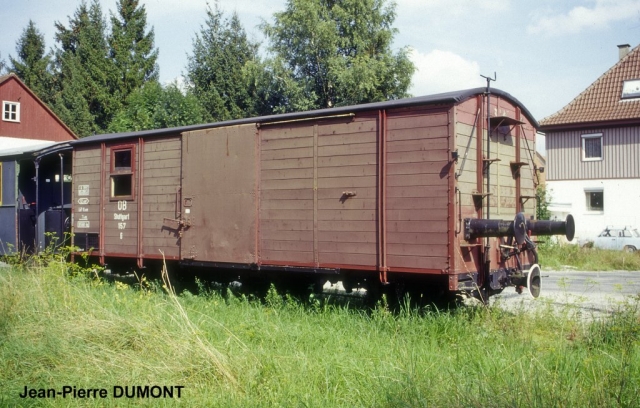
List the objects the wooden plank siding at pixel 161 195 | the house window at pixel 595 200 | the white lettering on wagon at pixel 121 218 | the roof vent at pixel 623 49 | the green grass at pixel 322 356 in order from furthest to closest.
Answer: the roof vent at pixel 623 49, the house window at pixel 595 200, the white lettering on wagon at pixel 121 218, the wooden plank siding at pixel 161 195, the green grass at pixel 322 356

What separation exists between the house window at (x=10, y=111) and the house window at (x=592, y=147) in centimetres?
2897

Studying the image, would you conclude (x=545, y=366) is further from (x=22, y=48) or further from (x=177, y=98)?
(x=22, y=48)

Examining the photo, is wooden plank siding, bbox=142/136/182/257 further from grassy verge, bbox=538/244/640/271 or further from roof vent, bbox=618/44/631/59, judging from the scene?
roof vent, bbox=618/44/631/59

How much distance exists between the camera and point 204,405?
15.6 ft

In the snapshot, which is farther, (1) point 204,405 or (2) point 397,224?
(2) point 397,224

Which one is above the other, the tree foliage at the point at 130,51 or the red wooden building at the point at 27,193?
the tree foliage at the point at 130,51

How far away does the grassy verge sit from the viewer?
16078mm

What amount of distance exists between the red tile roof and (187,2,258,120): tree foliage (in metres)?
16.1

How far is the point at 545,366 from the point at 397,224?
2931 mm

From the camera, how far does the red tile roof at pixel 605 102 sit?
23.9 m

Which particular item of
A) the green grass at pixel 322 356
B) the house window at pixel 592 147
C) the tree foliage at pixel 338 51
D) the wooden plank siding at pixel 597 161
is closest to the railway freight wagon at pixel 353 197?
the green grass at pixel 322 356

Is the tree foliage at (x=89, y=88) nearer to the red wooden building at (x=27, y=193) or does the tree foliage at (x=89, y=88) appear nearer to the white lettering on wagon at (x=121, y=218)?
the red wooden building at (x=27, y=193)

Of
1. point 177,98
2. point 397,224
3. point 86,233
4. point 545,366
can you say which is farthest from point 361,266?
point 177,98

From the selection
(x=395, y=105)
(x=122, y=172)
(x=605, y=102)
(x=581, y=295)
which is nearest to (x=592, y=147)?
(x=605, y=102)
